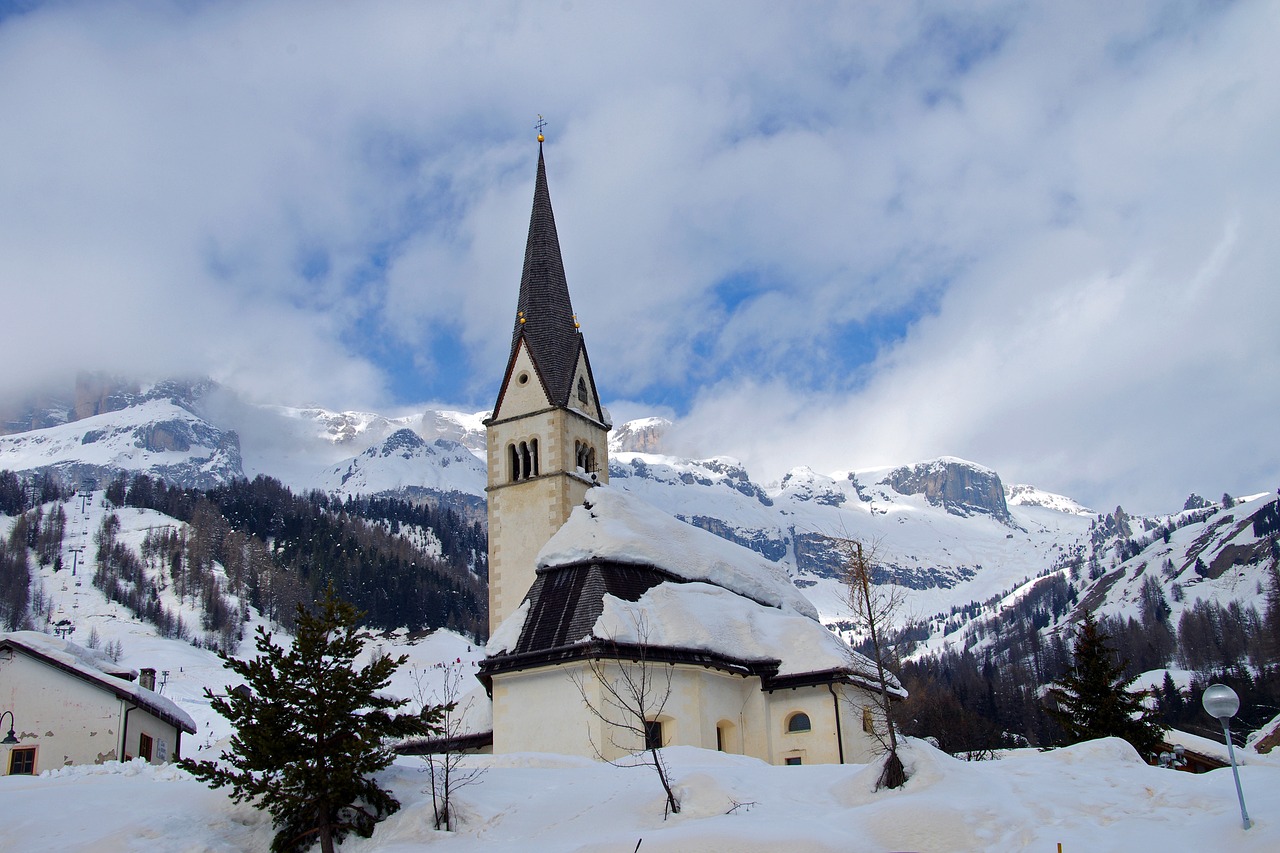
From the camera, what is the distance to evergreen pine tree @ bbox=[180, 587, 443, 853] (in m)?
20.3

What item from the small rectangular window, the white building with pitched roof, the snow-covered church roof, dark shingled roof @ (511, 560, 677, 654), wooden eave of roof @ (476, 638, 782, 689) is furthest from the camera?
dark shingled roof @ (511, 560, 677, 654)

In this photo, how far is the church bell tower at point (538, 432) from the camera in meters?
51.0

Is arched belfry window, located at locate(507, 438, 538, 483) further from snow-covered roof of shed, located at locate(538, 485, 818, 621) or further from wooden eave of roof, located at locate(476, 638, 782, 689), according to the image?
wooden eave of roof, located at locate(476, 638, 782, 689)

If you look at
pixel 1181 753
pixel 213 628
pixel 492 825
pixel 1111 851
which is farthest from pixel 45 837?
pixel 213 628

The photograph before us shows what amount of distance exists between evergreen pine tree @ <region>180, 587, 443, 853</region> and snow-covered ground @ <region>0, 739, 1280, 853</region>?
67 cm

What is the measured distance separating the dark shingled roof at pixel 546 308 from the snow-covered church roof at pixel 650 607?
11784mm

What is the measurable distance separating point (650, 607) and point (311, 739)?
1625 cm

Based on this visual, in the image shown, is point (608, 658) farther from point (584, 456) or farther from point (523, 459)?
point (584, 456)

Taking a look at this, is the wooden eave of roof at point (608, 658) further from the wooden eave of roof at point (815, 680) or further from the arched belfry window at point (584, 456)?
the arched belfry window at point (584, 456)

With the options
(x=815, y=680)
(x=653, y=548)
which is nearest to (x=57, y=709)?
(x=653, y=548)

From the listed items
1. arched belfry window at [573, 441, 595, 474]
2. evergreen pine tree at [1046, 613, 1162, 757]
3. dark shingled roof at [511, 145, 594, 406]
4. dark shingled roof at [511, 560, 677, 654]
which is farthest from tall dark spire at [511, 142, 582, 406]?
evergreen pine tree at [1046, 613, 1162, 757]

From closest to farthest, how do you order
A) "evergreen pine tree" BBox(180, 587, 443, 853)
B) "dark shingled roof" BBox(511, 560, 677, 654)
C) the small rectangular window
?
"evergreen pine tree" BBox(180, 587, 443, 853)
the small rectangular window
"dark shingled roof" BBox(511, 560, 677, 654)

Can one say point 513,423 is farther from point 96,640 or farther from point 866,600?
point 96,640

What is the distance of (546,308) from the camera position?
186 ft
